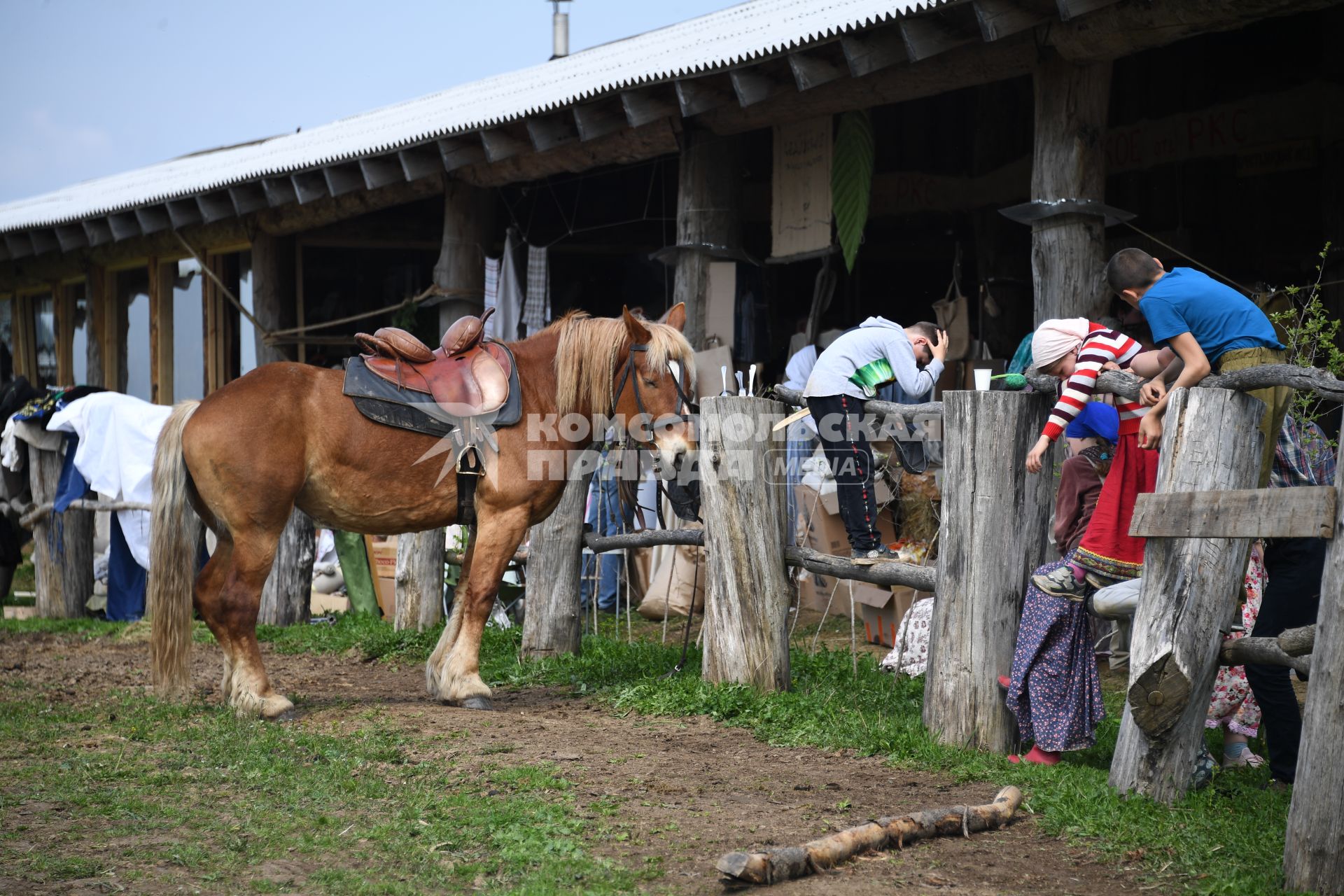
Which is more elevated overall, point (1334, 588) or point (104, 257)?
point (104, 257)

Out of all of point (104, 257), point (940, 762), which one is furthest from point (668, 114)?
point (104, 257)

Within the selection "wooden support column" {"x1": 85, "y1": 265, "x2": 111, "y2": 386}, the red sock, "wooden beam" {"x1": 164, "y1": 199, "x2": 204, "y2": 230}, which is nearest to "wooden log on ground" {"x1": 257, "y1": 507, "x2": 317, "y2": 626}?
"wooden beam" {"x1": 164, "y1": 199, "x2": 204, "y2": 230}

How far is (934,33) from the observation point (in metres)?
6.59

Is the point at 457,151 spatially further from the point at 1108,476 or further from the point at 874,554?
the point at 1108,476

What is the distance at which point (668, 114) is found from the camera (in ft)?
27.0

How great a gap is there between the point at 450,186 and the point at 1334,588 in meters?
8.21

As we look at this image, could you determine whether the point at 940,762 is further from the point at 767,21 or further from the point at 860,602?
the point at 767,21

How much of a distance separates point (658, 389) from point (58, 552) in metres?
6.37

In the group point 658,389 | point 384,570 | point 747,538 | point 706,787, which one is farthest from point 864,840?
point 384,570

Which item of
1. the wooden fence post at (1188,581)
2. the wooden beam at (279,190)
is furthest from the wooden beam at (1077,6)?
the wooden beam at (279,190)

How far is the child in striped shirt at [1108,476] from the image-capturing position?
416cm

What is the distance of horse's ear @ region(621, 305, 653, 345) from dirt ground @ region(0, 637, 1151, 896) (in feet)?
5.61

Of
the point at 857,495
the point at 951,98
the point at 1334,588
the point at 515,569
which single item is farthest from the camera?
the point at 951,98

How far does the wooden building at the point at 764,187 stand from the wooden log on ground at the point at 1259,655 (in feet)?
10.4
